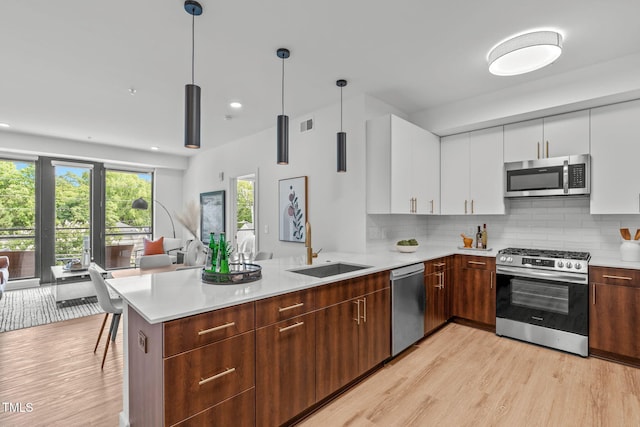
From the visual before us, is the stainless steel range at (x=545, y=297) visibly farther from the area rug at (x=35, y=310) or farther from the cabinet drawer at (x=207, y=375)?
the area rug at (x=35, y=310)

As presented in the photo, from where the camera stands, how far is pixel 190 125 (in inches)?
70.9

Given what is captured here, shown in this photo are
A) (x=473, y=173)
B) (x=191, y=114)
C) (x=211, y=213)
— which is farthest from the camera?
(x=211, y=213)

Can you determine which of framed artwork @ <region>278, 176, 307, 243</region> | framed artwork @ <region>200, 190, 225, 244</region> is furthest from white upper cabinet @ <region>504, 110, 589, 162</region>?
framed artwork @ <region>200, 190, 225, 244</region>

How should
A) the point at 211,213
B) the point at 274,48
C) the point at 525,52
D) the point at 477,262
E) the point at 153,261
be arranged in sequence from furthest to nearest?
the point at 211,213
the point at 153,261
the point at 477,262
the point at 274,48
the point at 525,52

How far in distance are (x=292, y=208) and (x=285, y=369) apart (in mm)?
2650

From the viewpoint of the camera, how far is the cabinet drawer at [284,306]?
5.67 ft

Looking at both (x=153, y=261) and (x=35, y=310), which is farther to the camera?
(x=153, y=261)

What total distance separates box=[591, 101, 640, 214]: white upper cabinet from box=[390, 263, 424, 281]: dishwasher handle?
5.79 feet

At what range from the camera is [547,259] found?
9.83 feet

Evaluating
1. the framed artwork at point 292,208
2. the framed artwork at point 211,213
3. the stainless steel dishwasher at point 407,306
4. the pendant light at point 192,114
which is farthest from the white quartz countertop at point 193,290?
the framed artwork at point 211,213

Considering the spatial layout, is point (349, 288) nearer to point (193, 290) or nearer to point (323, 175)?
point (193, 290)

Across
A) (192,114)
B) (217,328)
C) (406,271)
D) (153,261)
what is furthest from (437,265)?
(153,261)

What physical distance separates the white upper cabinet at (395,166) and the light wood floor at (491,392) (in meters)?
1.50

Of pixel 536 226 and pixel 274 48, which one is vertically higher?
pixel 274 48
